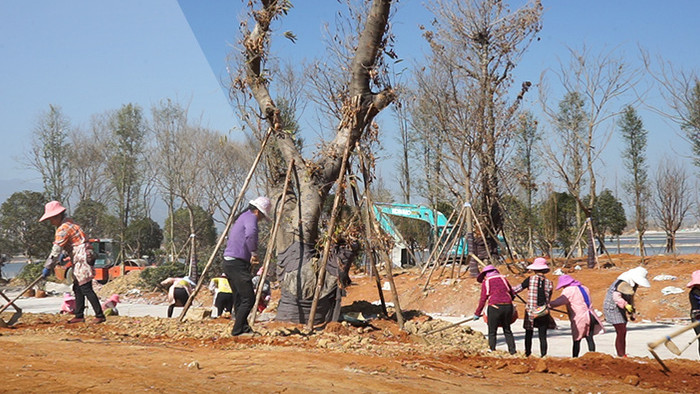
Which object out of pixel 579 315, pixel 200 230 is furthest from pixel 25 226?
pixel 579 315

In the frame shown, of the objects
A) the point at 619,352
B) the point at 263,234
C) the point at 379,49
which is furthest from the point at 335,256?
the point at 263,234

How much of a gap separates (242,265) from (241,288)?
0.29 metres

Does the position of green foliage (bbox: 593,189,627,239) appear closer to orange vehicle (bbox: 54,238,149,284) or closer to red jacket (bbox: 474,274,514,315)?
orange vehicle (bbox: 54,238,149,284)

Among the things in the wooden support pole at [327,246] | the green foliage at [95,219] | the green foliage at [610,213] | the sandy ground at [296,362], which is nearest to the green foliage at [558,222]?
the green foliage at [610,213]

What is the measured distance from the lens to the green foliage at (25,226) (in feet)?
112

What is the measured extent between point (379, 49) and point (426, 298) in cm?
768

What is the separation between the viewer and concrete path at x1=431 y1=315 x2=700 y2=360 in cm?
937

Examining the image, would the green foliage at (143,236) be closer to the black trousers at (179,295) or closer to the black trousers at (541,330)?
the black trousers at (179,295)

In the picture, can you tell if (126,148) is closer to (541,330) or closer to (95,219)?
(95,219)

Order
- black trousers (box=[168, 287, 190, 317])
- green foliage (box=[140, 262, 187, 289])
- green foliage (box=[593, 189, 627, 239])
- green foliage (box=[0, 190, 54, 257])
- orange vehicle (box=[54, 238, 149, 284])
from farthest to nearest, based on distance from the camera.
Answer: green foliage (box=[0, 190, 54, 257]), green foliage (box=[593, 189, 627, 239]), orange vehicle (box=[54, 238, 149, 284]), green foliage (box=[140, 262, 187, 289]), black trousers (box=[168, 287, 190, 317])

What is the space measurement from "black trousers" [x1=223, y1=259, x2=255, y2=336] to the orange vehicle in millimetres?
19491

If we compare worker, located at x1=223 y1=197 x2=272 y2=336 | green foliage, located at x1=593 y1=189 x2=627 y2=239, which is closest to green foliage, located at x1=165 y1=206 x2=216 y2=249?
green foliage, located at x1=593 y1=189 x2=627 y2=239

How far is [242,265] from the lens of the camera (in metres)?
8.49

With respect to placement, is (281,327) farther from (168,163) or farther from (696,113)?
(168,163)
